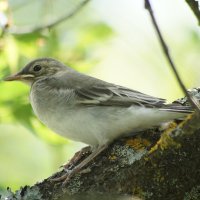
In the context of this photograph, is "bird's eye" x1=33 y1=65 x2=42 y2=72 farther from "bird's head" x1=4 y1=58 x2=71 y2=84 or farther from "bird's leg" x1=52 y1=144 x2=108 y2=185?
"bird's leg" x1=52 y1=144 x2=108 y2=185

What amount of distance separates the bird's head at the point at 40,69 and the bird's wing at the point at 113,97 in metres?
0.84

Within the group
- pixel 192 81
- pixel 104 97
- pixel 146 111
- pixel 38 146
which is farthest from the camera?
pixel 38 146

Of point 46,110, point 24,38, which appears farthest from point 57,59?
point 46,110

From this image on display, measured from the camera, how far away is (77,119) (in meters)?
4.26

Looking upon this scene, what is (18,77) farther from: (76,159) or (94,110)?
(76,159)

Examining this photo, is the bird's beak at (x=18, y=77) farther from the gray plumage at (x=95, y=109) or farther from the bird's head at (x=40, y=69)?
the gray plumage at (x=95, y=109)

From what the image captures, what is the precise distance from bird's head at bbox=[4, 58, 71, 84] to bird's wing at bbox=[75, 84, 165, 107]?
835 millimetres

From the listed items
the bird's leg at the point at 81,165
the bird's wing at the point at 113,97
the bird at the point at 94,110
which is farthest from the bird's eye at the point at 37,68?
the bird's leg at the point at 81,165

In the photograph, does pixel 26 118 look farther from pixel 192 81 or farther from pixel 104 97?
pixel 192 81

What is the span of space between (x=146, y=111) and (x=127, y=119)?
0.53 feet

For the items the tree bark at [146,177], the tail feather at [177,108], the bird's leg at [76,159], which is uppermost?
the tail feather at [177,108]

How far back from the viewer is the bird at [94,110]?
3973 millimetres

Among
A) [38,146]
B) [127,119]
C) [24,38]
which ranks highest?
[24,38]

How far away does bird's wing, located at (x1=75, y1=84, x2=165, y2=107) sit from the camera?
4125mm
